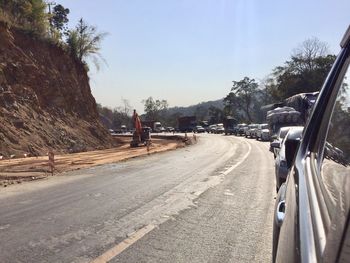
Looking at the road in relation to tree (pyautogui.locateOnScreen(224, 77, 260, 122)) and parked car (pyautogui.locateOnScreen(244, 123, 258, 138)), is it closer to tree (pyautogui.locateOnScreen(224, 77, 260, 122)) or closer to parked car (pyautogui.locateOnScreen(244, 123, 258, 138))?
parked car (pyautogui.locateOnScreen(244, 123, 258, 138))

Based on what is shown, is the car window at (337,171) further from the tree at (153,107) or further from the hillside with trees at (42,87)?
the tree at (153,107)

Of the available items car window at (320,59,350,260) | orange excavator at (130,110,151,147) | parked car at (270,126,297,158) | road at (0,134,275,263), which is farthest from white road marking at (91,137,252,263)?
orange excavator at (130,110,151,147)

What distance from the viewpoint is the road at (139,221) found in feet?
20.0

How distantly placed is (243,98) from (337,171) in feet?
436

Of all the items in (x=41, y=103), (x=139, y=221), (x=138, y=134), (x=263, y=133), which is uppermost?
(x=41, y=103)

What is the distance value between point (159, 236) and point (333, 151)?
5.02 metres

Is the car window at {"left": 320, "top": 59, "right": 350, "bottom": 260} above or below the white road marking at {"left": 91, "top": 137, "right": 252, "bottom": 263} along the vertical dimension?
above

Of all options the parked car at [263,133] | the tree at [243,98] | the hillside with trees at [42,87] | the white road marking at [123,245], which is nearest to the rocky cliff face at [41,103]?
the hillside with trees at [42,87]

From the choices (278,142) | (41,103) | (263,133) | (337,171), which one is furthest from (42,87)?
(337,171)

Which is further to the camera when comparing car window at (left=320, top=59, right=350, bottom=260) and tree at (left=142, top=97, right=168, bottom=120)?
tree at (left=142, top=97, right=168, bottom=120)

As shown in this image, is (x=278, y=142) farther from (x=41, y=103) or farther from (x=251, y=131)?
(x=251, y=131)

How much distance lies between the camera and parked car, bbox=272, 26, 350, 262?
147cm

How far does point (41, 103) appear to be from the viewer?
33.3 meters

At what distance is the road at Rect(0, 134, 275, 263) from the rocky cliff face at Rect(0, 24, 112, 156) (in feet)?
49.0
